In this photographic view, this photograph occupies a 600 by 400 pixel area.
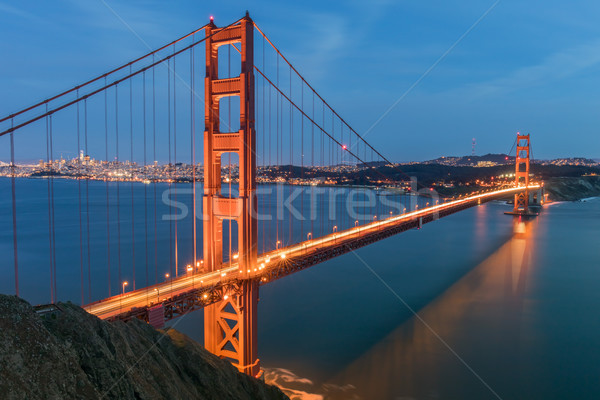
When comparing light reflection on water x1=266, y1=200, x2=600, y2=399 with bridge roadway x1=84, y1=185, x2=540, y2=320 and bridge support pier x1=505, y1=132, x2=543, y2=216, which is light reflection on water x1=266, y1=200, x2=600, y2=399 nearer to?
bridge roadway x1=84, y1=185, x2=540, y2=320

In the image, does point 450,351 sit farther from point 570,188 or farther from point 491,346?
point 570,188

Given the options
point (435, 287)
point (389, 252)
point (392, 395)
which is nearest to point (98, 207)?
point (389, 252)

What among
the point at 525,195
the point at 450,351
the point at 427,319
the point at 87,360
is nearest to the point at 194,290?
the point at 87,360

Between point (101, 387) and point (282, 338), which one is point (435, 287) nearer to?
point (282, 338)

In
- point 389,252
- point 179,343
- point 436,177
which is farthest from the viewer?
point 436,177

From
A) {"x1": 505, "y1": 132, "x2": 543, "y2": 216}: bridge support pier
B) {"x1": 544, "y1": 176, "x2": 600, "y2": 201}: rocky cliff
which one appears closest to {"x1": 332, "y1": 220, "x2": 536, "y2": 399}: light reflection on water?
{"x1": 505, "y1": 132, "x2": 543, "y2": 216}: bridge support pier

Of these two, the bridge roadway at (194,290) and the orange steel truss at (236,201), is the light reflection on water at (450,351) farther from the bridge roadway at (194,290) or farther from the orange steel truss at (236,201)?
the bridge roadway at (194,290)

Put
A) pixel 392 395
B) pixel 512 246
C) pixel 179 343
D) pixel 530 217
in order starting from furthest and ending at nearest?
1. pixel 530 217
2. pixel 512 246
3. pixel 392 395
4. pixel 179 343

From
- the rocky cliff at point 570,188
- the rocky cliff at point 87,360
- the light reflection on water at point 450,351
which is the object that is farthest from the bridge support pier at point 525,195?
the rocky cliff at point 87,360
